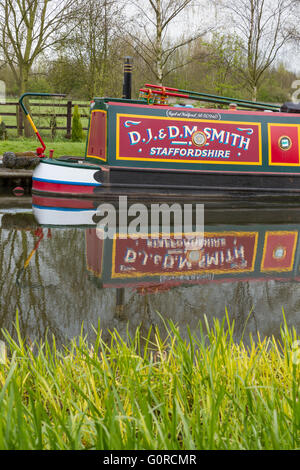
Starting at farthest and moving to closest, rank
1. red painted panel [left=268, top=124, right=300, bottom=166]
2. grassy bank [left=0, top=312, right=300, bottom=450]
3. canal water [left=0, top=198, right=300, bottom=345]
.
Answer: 1. red painted panel [left=268, top=124, right=300, bottom=166]
2. canal water [left=0, top=198, right=300, bottom=345]
3. grassy bank [left=0, top=312, right=300, bottom=450]

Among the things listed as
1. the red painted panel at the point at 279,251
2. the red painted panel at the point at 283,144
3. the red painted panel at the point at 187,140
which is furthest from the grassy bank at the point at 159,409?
the red painted panel at the point at 283,144

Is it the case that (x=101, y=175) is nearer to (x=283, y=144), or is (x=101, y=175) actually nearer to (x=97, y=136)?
(x=97, y=136)

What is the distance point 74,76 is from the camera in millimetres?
21766

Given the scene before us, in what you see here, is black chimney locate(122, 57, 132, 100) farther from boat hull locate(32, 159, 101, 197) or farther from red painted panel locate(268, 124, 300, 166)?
red painted panel locate(268, 124, 300, 166)

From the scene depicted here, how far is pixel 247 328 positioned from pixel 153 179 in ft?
20.4

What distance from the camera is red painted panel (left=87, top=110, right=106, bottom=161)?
10.1 metres

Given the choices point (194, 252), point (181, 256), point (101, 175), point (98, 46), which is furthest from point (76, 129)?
point (181, 256)

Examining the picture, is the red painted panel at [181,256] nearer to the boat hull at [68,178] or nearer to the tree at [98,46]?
the boat hull at [68,178]

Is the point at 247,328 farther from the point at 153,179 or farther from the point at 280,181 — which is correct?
the point at 280,181

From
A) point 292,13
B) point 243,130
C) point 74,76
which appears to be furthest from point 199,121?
point 74,76

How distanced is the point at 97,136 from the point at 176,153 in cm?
158

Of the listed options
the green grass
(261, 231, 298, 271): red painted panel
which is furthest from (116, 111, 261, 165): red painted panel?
the green grass

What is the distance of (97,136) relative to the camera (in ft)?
34.3

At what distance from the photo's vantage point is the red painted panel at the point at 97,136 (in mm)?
10078
